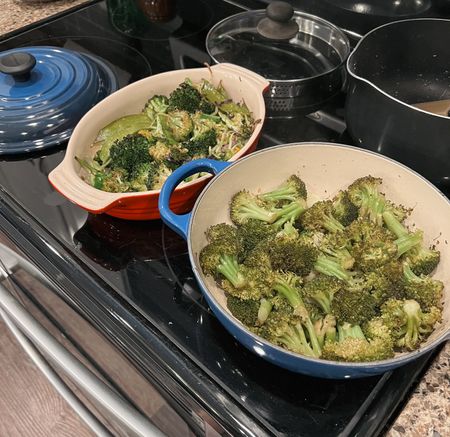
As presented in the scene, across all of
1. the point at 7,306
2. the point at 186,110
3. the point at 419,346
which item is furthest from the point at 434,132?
the point at 7,306

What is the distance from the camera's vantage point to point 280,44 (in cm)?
123

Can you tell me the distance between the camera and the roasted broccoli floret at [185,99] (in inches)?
39.9

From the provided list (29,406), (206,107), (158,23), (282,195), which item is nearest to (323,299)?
(282,195)

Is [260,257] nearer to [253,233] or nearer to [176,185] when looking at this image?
[253,233]

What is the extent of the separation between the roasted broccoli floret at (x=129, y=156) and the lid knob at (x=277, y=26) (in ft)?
1.55

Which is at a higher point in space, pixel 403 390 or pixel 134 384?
pixel 403 390

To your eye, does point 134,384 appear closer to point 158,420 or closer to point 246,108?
point 158,420

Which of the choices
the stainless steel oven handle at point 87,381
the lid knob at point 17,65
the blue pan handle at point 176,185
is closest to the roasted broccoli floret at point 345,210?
the blue pan handle at point 176,185

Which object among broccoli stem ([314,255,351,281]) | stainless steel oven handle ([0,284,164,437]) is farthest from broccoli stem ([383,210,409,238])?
stainless steel oven handle ([0,284,164,437])

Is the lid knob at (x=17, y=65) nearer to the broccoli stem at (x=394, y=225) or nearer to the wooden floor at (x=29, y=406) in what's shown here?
the broccoli stem at (x=394, y=225)

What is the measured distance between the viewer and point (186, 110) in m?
1.02

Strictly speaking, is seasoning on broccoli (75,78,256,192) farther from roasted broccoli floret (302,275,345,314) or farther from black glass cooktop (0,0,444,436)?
roasted broccoli floret (302,275,345,314)

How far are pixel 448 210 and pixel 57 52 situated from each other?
102 centimetres

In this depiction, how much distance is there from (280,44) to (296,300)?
780 mm
